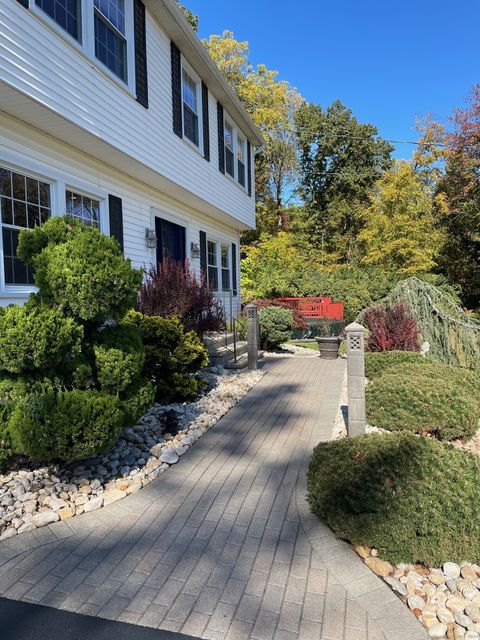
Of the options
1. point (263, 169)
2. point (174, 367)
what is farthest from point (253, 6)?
point (174, 367)

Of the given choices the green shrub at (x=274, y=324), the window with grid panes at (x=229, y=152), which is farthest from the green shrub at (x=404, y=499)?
the window with grid panes at (x=229, y=152)

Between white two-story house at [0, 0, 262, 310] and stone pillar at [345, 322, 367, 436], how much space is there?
4.10 m

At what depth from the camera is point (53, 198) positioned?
605cm

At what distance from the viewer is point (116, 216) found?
7.40m

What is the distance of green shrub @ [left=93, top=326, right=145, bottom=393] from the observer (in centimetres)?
336

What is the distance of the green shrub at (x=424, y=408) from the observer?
461 centimetres

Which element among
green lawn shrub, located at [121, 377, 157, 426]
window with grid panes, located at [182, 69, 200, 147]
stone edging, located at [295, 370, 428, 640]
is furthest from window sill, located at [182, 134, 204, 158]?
stone edging, located at [295, 370, 428, 640]

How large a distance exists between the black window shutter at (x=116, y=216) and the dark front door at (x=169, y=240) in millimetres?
1467

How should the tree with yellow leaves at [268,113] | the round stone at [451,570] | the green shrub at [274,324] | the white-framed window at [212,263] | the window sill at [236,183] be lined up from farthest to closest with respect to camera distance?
1. the tree with yellow leaves at [268,113]
2. the white-framed window at [212,263]
3. the window sill at [236,183]
4. the green shrub at [274,324]
5. the round stone at [451,570]

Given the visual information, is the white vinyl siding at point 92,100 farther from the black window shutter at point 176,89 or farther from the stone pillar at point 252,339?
the stone pillar at point 252,339

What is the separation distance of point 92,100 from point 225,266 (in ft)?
25.6

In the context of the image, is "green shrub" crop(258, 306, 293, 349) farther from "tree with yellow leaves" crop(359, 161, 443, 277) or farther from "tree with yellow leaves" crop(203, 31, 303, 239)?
"tree with yellow leaves" crop(203, 31, 303, 239)

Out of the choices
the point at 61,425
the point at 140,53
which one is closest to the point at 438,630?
the point at 61,425

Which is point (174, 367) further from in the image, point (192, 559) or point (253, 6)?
point (253, 6)
